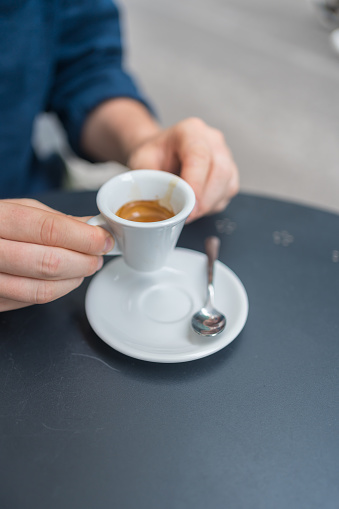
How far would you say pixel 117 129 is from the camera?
1403mm

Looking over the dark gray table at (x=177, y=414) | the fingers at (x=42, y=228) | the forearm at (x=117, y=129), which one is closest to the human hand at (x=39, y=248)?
the fingers at (x=42, y=228)

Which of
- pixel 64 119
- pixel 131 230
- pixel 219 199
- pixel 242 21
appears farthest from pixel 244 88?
pixel 131 230

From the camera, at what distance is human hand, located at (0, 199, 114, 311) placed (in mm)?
712

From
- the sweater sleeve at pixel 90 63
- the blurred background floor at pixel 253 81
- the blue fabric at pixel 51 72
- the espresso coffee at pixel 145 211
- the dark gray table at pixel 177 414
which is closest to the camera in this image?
the dark gray table at pixel 177 414

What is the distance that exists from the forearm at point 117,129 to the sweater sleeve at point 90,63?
23 millimetres

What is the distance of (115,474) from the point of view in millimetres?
601

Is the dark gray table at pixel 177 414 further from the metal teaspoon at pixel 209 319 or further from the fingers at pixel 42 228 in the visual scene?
the fingers at pixel 42 228

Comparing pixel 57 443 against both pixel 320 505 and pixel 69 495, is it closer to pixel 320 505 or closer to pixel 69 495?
pixel 69 495

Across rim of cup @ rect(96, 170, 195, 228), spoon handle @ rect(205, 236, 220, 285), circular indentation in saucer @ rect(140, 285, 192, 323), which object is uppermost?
rim of cup @ rect(96, 170, 195, 228)

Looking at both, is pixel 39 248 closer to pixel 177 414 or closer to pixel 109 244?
pixel 109 244

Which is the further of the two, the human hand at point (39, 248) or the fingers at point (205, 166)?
the fingers at point (205, 166)

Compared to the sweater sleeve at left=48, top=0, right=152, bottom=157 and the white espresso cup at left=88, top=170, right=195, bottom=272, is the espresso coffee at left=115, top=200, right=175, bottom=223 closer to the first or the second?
the white espresso cup at left=88, top=170, right=195, bottom=272

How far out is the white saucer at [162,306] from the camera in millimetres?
733

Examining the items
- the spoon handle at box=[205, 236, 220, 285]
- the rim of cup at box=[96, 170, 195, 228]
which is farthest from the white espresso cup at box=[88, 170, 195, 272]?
the spoon handle at box=[205, 236, 220, 285]
